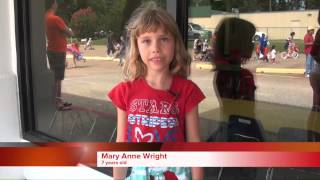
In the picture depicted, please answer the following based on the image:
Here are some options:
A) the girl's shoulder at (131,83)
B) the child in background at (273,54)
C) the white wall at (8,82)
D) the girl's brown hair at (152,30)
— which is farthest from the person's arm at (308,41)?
the white wall at (8,82)

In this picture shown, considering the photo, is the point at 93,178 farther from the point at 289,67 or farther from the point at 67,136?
the point at 289,67

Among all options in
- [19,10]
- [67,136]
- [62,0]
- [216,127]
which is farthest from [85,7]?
[216,127]

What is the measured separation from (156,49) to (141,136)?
0.33 m

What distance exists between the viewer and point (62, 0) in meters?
3.18

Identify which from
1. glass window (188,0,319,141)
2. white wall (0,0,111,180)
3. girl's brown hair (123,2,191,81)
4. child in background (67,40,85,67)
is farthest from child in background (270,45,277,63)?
white wall (0,0,111,180)

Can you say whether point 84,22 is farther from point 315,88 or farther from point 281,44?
point 315,88

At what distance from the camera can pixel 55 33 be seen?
11.0ft

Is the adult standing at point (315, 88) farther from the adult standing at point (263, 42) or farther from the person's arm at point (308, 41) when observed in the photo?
the adult standing at point (263, 42)

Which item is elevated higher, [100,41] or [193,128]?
[100,41]

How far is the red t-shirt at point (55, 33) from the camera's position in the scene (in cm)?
327

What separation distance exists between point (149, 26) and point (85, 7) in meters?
1.46

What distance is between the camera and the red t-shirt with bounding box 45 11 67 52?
3.27 meters

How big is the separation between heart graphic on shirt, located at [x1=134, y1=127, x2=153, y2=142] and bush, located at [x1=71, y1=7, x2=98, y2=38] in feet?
4.86

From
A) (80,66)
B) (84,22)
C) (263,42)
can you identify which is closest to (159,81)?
(263,42)
